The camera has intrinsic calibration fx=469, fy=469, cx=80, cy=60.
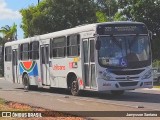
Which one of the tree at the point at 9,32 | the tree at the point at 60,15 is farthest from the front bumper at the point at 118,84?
the tree at the point at 9,32

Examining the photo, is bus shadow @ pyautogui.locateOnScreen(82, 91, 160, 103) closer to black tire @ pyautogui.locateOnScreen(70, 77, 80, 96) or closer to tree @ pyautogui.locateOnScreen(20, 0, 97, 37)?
black tire @ pyautogui.locateOnScreen(70, 77, 80, 96)

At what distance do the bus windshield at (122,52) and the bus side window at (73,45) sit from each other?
1.90m

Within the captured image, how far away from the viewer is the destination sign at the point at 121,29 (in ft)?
64.3

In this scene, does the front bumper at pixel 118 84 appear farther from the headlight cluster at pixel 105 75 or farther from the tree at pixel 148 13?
the tree at pixel 148 13

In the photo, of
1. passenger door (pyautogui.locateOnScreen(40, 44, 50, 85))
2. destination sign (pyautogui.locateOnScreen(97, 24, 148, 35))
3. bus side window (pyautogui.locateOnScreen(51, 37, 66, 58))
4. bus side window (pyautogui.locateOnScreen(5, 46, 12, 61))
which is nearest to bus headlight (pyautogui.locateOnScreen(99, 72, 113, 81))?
destination sign (pyautogui.locateOnScreen(97, 24, 148, 35))

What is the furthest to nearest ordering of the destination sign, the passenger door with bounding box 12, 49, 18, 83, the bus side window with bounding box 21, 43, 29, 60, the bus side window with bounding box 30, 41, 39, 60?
the passenger door with bounding box 12, 49, 18, 83 < the bus side window with bounding box 21, 43, 29, 60 < the bus side window with bounding box 30, 41, 39, 60 < the destination sign

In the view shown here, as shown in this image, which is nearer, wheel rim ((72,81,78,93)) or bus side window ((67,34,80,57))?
bus side window ((67,34,80,57))

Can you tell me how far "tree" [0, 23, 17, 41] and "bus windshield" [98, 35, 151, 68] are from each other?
4884 cm

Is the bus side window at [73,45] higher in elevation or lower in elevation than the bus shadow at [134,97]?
higher

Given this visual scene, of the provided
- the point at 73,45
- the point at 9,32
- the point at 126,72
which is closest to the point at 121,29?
the point at 126,72

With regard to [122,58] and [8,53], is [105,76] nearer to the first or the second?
[122,58]

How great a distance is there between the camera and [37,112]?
14352mm

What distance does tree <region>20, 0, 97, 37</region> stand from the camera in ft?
147

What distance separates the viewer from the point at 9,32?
68062mm
